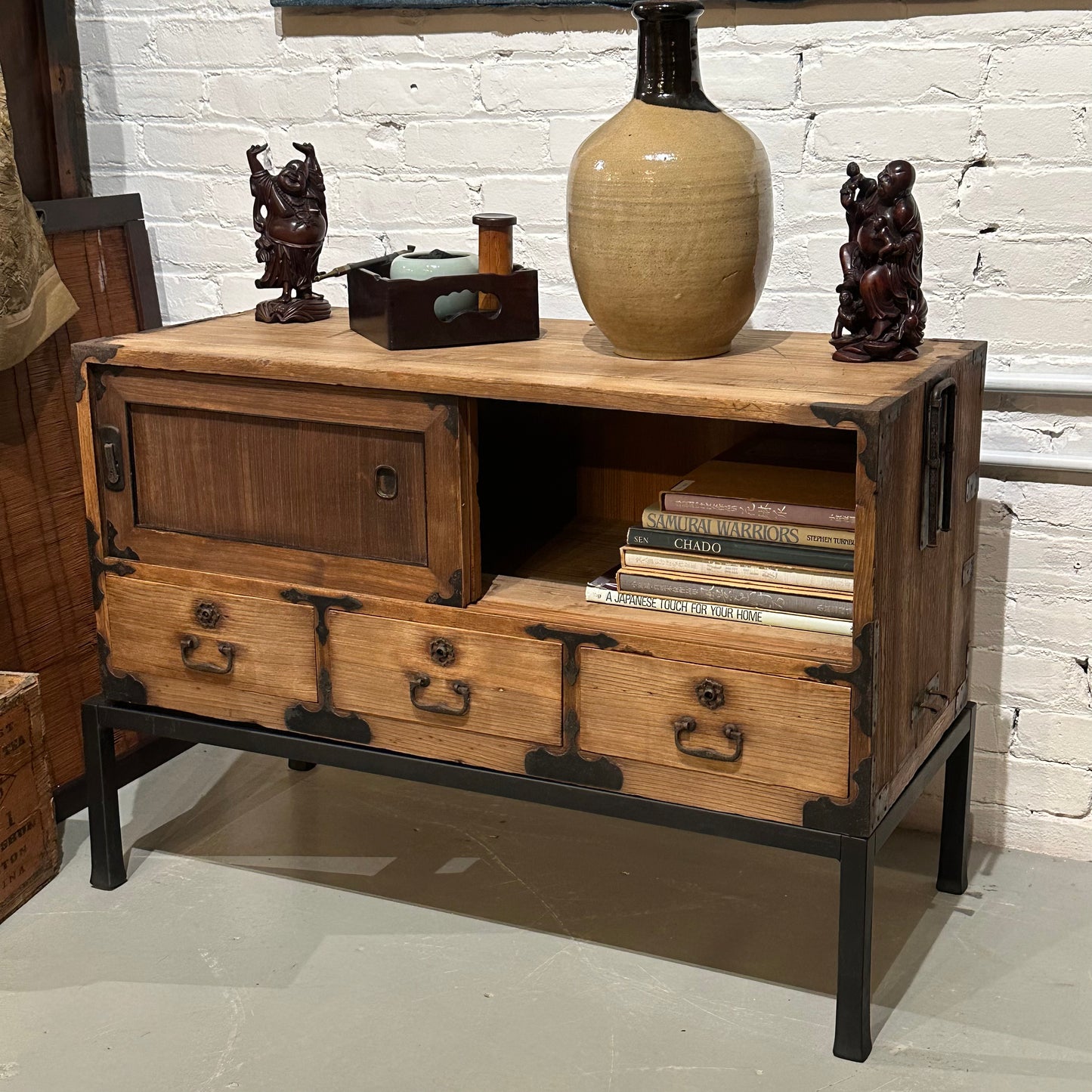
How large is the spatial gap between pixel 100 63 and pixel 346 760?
1417 millimetres

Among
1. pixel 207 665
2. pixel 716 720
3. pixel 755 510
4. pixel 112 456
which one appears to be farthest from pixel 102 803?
pixel 755 510

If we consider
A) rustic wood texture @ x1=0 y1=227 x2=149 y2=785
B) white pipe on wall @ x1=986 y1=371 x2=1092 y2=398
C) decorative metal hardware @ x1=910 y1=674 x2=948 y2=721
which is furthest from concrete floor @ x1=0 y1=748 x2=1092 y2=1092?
white pipe on wall @ x1=986 y1=371 x2=1092 y2=398

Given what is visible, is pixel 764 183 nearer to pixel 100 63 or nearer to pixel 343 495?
pixel 343 495

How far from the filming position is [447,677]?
6.22ft

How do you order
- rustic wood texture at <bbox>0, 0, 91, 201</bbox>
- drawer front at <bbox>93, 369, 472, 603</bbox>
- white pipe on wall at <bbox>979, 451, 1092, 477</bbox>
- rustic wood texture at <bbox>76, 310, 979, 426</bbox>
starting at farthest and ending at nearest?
rustic wood texture at <bbox>0, 0, 91, 201</bbox>, white pipe on wall at <bbox>979, 451, 1092, 477</bbox>, drawer front at <bbox>93, 369, 472, 603</bbox>, rustic wood texture at <bbox>76, 310, 979, 426</bbox>

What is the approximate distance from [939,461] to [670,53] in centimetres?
61

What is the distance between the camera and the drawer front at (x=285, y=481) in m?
1.83

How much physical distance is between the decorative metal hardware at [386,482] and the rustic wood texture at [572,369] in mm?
113

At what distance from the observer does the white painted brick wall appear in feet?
6.63

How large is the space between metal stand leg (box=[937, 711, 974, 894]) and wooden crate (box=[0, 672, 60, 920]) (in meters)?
1.36

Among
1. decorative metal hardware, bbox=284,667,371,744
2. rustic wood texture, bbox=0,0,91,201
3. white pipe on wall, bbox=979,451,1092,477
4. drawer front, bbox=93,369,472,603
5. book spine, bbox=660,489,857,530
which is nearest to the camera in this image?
book spine, bbox=660,489,857,530

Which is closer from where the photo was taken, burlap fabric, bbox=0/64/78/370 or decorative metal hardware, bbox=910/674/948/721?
decorative metal hardware, bbox=910/674/948/721

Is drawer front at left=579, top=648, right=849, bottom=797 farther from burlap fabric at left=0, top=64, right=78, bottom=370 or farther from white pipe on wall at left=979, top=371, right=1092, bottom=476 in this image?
burlap fabric at left=0, top=64, right=78, bottom=370

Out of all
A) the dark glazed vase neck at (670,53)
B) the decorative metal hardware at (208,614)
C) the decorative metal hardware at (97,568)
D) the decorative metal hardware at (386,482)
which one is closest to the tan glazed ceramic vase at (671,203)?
the dark glazed vase neck at (670,53)
